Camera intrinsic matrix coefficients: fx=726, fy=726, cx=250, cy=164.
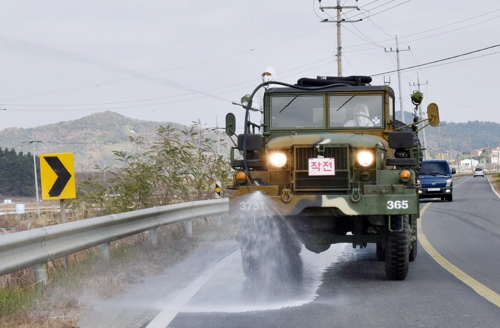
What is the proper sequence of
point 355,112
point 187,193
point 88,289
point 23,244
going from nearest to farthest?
point 23,244, point 88,289, point 355,112, point 187,193

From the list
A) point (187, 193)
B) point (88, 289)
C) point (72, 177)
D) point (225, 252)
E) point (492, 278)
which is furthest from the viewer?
point (187, 193)

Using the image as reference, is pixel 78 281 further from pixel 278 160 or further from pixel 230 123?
pixel 230 123

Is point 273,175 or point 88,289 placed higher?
point 273,175

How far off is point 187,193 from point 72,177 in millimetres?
6807

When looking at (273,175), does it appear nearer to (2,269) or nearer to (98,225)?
(98,225)

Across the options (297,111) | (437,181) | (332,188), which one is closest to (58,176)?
(297,111)

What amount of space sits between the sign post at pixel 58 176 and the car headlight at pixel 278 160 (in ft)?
8.62

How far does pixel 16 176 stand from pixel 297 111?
90.2 meters

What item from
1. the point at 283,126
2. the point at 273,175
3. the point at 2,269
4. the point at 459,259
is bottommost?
the point at 459,259

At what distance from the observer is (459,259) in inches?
428

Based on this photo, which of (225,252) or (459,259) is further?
(225,252)

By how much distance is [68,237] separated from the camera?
26.4 feet

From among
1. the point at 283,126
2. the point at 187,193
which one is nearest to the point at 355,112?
the point at 283,126

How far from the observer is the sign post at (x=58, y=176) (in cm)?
943
